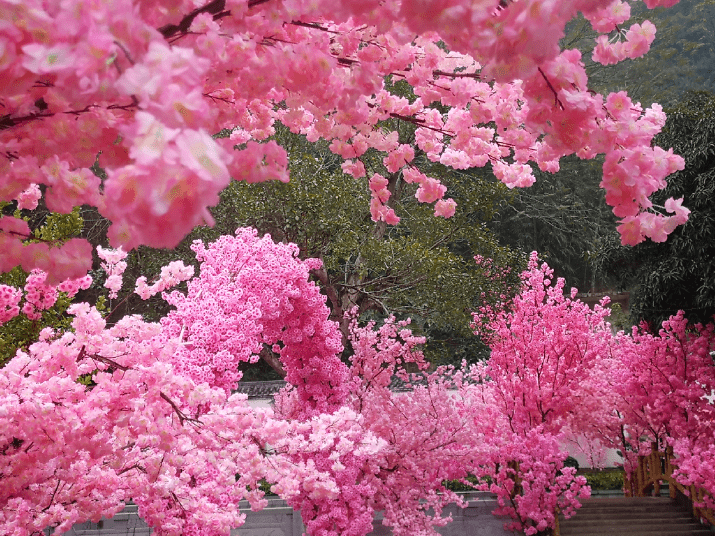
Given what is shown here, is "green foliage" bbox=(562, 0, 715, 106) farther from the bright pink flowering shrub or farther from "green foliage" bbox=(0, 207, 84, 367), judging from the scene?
"green foliage" bbox=(0, 207, 84, 367)

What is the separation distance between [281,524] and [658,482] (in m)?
7.43

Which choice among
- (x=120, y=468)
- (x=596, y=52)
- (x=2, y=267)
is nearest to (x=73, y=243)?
(x=2, y=267)

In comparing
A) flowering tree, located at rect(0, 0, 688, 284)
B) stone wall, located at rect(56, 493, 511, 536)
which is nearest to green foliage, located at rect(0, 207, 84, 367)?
flowering tree, located at rect(0, 0, 688, 284)

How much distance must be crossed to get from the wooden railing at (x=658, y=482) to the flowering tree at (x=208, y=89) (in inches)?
358

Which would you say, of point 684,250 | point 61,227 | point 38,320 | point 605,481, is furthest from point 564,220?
point 38,320

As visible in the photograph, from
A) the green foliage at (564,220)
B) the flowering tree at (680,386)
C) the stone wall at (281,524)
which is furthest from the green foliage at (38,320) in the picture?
the green foliage at (564,220)

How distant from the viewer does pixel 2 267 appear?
155 centimetres

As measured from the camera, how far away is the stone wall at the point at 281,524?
855 cm

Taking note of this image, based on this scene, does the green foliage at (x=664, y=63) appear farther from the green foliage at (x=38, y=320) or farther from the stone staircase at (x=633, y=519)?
the green foliage at (x=38, y=320)

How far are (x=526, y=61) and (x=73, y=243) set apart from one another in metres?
1.32

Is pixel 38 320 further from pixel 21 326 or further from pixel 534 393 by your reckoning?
pixel 534 393

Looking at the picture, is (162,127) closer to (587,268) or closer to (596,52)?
(596,52)

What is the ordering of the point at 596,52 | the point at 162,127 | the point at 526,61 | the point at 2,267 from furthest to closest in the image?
the point at 596,52 → the point at 2,267 → the point at 526,61 → the point at 162,127

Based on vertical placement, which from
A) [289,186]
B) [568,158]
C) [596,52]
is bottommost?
[596,52]
